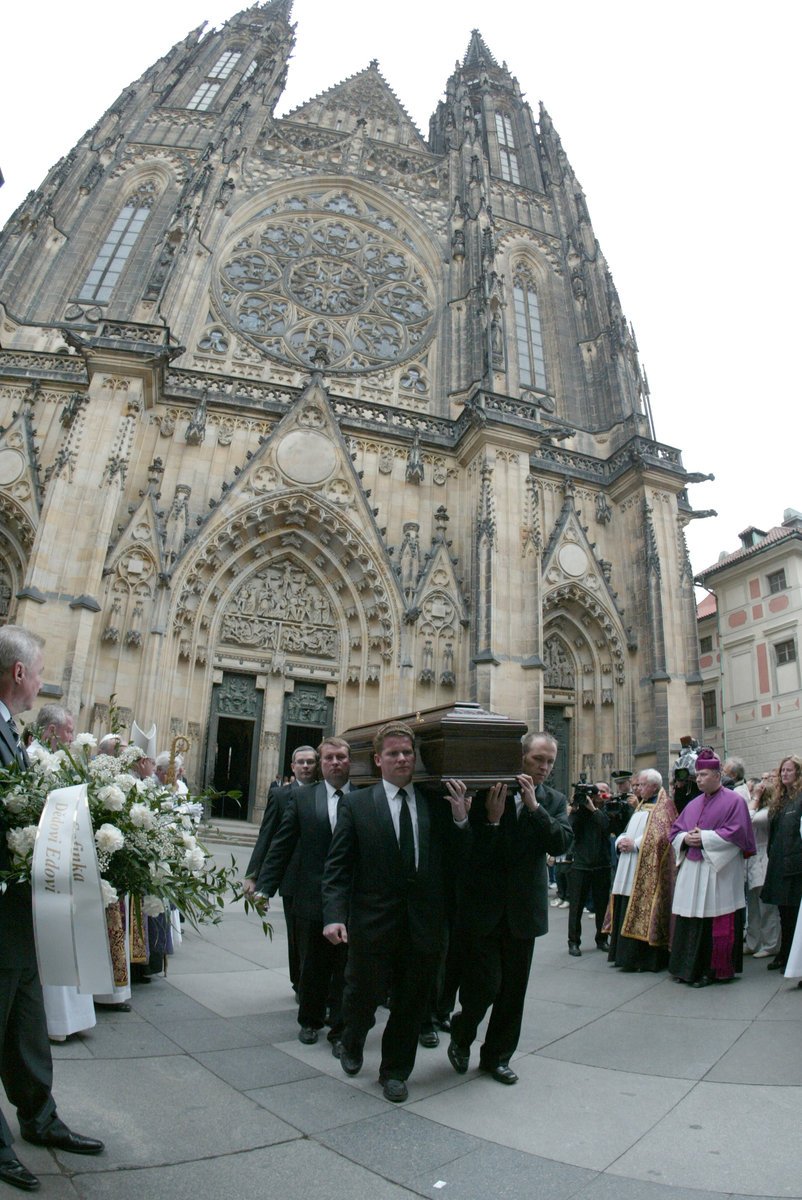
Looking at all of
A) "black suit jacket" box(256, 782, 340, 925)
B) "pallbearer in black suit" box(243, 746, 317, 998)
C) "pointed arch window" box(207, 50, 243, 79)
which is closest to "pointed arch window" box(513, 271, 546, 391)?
"pointed arch window" box(207, 50, 243, 79)

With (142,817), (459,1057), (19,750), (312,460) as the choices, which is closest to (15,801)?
(19,750)

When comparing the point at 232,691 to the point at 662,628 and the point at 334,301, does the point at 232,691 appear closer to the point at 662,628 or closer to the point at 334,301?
the point at 662,628

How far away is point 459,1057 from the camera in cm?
344

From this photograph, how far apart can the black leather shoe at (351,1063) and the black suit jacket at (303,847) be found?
906 mm

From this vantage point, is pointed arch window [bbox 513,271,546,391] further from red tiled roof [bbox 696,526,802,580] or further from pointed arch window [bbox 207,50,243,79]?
pointed arch window [bbox 207,50,243,79]

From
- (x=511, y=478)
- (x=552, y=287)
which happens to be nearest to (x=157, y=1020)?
(x=511, y=478)

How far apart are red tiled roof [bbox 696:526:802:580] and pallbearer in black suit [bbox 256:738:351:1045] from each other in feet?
69.4

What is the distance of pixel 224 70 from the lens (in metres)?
26.4

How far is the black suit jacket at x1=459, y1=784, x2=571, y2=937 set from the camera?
3.58 meters

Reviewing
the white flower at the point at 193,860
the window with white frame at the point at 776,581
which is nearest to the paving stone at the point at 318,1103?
the white flower at the point at 193,860

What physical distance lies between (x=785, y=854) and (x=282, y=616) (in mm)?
12335

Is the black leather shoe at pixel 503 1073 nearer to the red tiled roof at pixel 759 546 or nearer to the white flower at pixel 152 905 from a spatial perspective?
the white flower at pixel 152 905

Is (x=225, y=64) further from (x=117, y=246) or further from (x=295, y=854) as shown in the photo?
(x=295, y=854)

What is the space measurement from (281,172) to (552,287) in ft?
31.8
